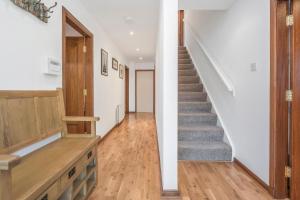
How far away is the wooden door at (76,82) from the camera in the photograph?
3.31 metres

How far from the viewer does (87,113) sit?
10.8ft

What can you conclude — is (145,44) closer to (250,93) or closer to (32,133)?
(250,93)

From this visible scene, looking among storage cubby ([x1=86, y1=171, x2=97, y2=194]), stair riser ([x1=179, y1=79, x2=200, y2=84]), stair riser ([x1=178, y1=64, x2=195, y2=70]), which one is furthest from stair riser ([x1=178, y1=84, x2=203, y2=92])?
storage cubby ([x1=86, y1=171, x2=97, y2=194])

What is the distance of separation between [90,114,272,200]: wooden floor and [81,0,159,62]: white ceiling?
2.29 m

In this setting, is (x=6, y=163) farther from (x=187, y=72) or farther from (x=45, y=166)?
(x=187, y=72)

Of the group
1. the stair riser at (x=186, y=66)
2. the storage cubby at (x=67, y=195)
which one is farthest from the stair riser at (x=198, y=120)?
the storage cubby at (x=67, y=195)

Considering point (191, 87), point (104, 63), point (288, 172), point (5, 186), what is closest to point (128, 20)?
point (104, 63)

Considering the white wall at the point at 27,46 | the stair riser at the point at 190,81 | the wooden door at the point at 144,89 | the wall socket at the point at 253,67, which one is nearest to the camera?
the white wall at the point at 27,46

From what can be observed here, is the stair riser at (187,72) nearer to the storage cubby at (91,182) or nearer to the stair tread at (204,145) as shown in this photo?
the stair tread at (204,145)

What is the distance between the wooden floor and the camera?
2000 millimetres

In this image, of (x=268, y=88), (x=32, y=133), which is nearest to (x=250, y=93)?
(x=268, y=88)

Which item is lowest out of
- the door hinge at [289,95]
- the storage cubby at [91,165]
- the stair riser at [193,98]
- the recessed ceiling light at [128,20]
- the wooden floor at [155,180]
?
the wooden floor at [155,180]

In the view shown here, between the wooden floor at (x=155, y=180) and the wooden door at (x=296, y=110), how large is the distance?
28cm

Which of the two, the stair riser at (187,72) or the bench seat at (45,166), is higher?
the stair riser at (187,72)
